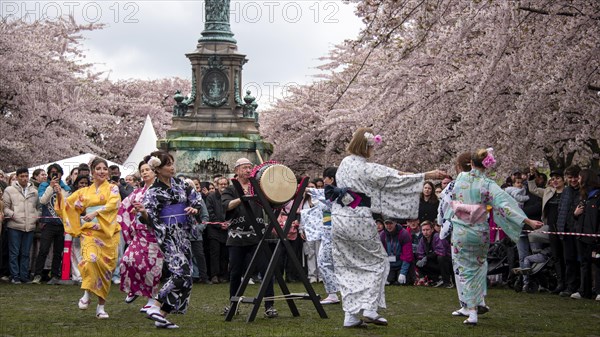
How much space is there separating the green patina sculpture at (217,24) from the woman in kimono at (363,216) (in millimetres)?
20816

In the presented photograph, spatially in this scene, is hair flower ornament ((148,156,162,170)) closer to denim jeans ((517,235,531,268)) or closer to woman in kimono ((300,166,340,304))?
woman in kimono ((300,166,340,304))

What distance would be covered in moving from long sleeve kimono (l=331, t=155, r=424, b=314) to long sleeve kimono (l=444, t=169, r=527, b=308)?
90cm

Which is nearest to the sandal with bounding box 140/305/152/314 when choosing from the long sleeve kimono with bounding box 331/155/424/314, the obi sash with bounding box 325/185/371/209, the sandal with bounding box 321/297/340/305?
the long sleeve kimono with bounding box 331/155/424/314

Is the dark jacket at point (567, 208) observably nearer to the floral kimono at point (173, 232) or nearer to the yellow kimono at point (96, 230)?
the floral kimono at point (173, 232)

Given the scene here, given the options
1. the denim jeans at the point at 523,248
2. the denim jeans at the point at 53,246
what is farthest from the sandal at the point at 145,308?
the denim jeans at the point at 523,248

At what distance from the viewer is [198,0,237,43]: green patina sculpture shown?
33062mm

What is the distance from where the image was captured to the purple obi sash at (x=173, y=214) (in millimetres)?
12930

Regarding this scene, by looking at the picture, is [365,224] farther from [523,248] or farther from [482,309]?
[523,248]

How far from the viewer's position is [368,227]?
12539 millimetres

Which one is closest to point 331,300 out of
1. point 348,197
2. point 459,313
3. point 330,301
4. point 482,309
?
point 330,301

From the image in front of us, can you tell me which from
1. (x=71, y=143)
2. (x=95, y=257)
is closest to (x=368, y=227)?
(x=95, y=257)

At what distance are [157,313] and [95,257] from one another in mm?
1873

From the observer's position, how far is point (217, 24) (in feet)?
109

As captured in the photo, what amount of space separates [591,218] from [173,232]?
21.8 ft
